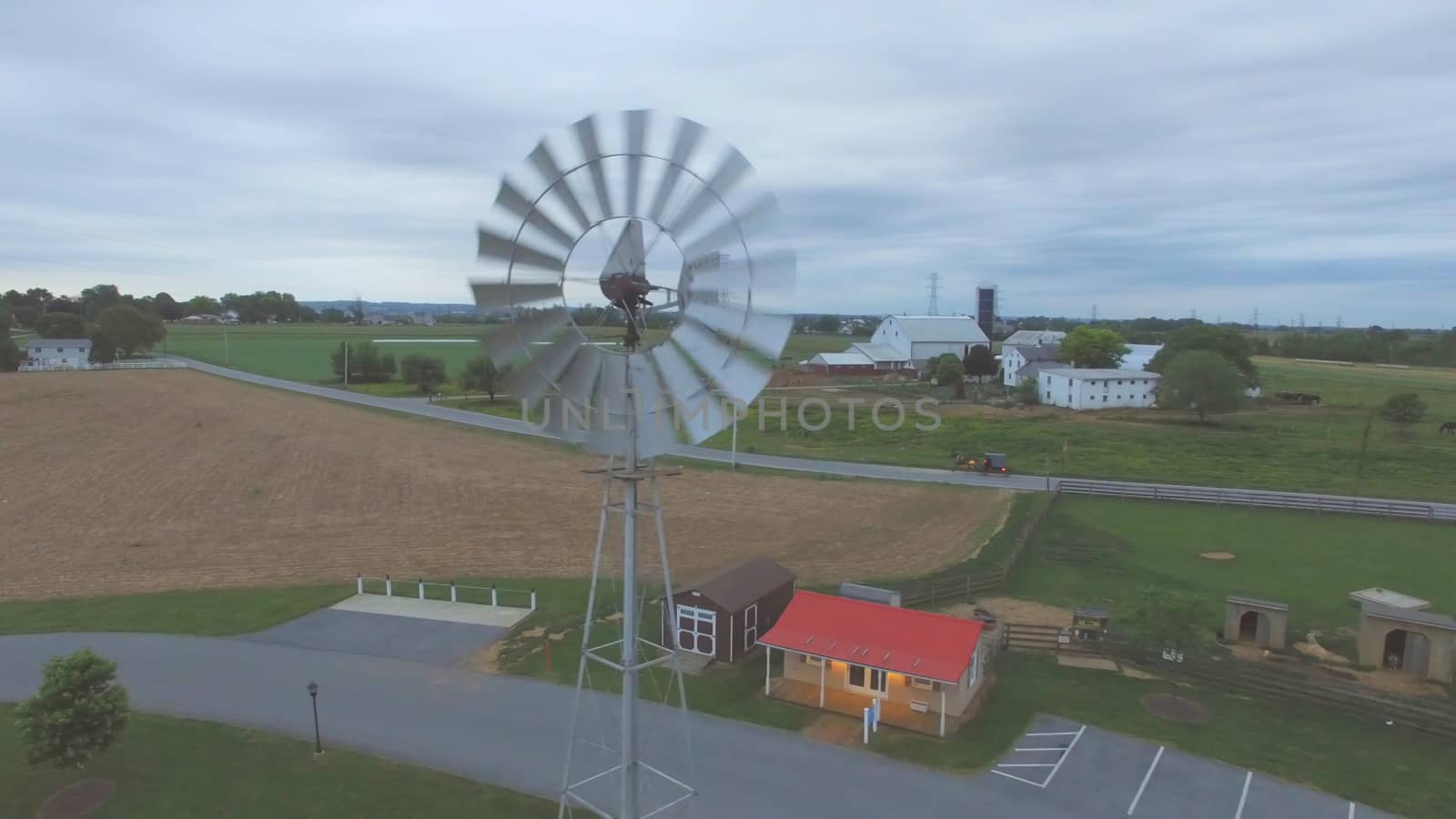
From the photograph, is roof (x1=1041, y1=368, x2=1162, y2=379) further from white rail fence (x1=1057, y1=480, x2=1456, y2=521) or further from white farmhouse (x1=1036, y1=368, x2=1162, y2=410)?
white rail fence (x1=1057, y1=480, x2=1456, y2=521)

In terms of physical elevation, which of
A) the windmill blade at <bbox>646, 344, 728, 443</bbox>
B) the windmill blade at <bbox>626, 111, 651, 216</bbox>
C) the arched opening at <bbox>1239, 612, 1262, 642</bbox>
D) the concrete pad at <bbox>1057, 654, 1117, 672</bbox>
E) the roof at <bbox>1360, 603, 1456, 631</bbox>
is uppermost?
the windmill blade at <bbox>626, 111, 651, 216</bbox>

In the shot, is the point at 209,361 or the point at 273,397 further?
the point at 209,361

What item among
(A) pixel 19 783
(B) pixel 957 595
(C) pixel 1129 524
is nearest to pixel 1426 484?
(C) pixel 1129 524

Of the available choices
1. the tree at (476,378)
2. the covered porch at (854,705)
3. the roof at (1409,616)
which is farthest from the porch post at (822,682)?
the tree at (476,378)

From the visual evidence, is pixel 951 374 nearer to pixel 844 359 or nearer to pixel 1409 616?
pixel 844 359

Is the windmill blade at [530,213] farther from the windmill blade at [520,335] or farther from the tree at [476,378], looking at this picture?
the tree at [476,378]

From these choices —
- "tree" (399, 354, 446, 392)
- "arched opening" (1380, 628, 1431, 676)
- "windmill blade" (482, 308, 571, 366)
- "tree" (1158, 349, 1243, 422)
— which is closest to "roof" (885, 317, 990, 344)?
"tree" (1158, 349, 1243, 422)

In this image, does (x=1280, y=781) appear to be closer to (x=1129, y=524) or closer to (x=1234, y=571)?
(x=1234, y=571)
